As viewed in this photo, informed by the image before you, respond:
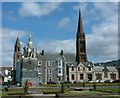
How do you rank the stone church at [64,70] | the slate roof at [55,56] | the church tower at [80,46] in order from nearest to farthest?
the stone church at [64,70]
the slate roof at [55,56]
the church tower at [80,46]

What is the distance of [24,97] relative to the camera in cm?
2600

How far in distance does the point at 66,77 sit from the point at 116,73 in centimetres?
2129

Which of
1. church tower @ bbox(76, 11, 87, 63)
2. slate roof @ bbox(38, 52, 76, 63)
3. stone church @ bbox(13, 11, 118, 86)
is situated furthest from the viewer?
church tower @ bbox(76, 11, 87, 63)

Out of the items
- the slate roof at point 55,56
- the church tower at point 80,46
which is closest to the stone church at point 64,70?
the slate roof at point 55,56

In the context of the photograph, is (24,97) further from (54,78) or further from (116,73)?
(116,73)

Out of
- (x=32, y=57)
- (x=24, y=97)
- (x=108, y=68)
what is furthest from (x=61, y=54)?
(x=24, y=97)

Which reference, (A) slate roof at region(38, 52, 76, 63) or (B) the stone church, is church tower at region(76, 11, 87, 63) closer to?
(B) the stone church

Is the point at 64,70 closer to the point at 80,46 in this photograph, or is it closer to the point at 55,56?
the point at 55,56

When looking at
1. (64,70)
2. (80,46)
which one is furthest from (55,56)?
(80,46)

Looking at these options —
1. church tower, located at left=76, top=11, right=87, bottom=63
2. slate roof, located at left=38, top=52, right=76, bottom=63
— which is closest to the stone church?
slate roof, located at left=38, top=52, right=76, bottom=63

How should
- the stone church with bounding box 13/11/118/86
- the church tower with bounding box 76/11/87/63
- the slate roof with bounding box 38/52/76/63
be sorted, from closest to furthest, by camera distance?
the stone church with bounding box 13/11/118/86
the slate roof with bounding box 38/52/76/63
the church tower with bounding box 76/11/87/63

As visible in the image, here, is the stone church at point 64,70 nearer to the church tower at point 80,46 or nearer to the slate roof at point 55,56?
the slate roof at point 55,56

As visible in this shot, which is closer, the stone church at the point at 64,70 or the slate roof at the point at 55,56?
the stone church at the point at 64,70

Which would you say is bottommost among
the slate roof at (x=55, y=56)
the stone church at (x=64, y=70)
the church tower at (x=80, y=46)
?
the stone church at (x=64, y=70)
